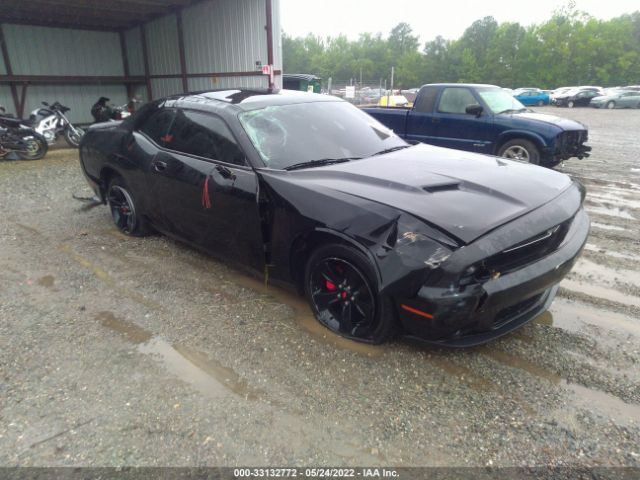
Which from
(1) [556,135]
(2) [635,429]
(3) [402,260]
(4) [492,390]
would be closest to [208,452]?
(3) [402,260]

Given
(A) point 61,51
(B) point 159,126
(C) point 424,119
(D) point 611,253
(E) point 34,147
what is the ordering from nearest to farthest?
1. (B) point 159,126
2. (D) point 611,253
3. (C) point 424,119
4. (E) point 34,147
5. (A) point 61,51

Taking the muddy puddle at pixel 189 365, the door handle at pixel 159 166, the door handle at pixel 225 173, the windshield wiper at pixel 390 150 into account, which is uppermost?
the windshield wiper at pixel 390 150

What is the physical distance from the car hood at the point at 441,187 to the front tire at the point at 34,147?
9.05 m

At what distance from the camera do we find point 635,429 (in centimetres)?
212

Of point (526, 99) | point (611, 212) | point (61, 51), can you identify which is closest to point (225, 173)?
point (611, 212)

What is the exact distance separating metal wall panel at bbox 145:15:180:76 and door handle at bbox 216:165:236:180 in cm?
1148

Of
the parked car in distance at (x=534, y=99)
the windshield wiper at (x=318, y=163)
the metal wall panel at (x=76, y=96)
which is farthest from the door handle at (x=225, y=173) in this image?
the parked car in distance at (x=534, y=99)

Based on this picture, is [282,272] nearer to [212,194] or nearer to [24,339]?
[212,194]

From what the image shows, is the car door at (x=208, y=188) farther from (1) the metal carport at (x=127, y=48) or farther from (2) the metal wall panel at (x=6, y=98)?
(2) the metal wall panel at (x=6, y=98)

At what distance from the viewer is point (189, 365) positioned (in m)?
2.67

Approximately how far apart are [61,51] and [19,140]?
19.3 feet

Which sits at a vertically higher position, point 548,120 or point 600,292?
point 548,120

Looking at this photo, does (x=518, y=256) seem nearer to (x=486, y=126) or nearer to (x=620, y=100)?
(x=486, y=126)

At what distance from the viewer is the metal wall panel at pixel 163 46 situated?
42.4ft
